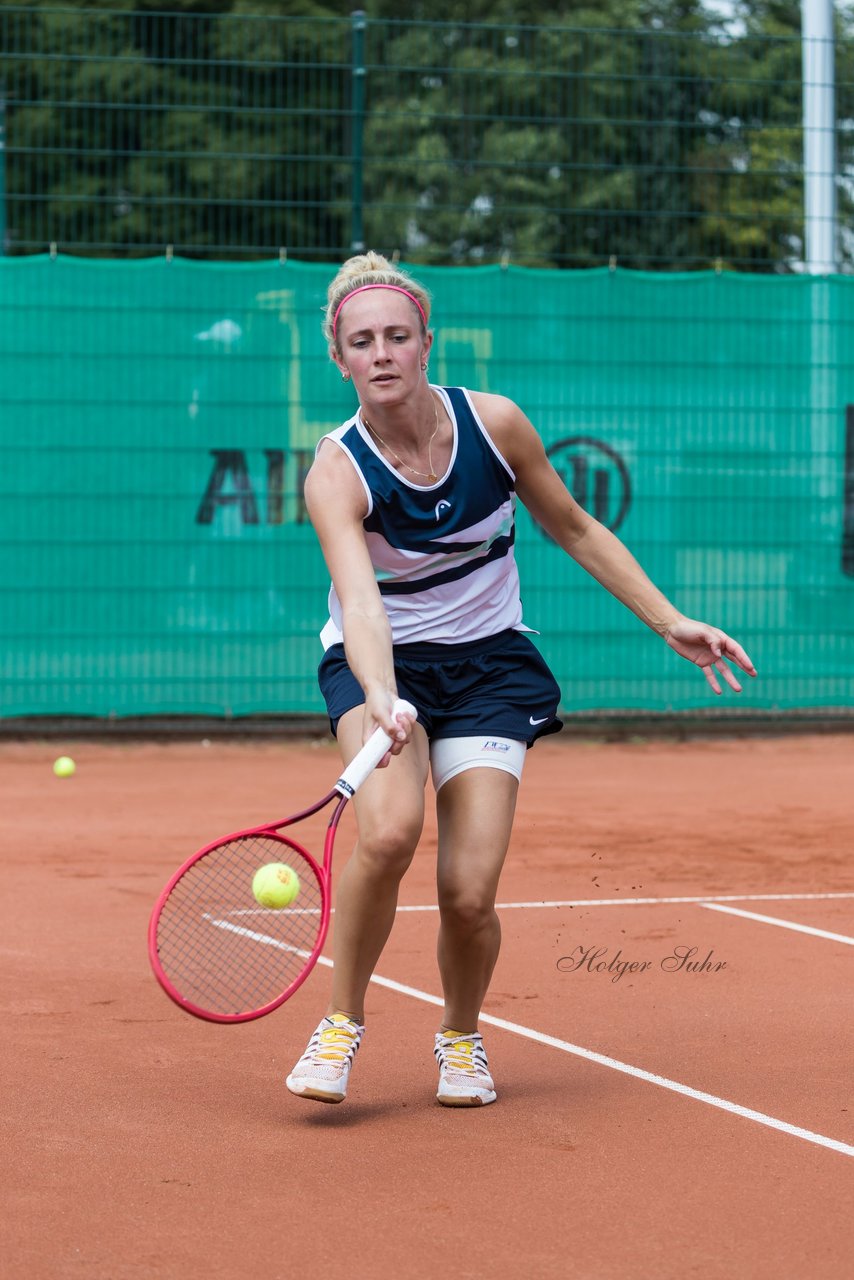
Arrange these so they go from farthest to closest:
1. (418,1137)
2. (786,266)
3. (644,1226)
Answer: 1. (786,266)
2. (418,1137)
3. (644,1226)

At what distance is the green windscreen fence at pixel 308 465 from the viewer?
1080 centimetres

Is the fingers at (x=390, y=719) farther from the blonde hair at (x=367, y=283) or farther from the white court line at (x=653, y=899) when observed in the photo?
the white court line at (x=653, y=899)

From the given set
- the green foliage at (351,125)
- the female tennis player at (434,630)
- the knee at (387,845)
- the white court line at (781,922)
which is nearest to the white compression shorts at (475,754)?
the female tennis player at (434,630)

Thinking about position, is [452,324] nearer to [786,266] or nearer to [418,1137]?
[786,266]

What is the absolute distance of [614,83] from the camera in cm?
1132

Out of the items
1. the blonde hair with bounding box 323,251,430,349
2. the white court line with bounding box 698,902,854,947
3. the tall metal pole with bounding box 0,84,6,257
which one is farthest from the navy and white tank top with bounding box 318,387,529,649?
the tall metal pole with bounding box 0,84,6,257

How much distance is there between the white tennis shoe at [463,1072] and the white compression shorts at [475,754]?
1.98 ft

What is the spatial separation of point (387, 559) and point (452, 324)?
272 inches

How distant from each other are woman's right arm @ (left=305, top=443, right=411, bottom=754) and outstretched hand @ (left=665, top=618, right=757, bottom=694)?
0.72 m

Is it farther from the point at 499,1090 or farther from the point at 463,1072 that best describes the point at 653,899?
the point at 463,1072

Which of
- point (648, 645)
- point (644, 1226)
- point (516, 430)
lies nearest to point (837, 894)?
point (516, 430)

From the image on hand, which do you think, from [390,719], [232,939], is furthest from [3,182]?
[390,719]

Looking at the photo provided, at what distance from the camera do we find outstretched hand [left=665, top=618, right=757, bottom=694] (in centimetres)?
421

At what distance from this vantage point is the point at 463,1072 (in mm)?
4297
